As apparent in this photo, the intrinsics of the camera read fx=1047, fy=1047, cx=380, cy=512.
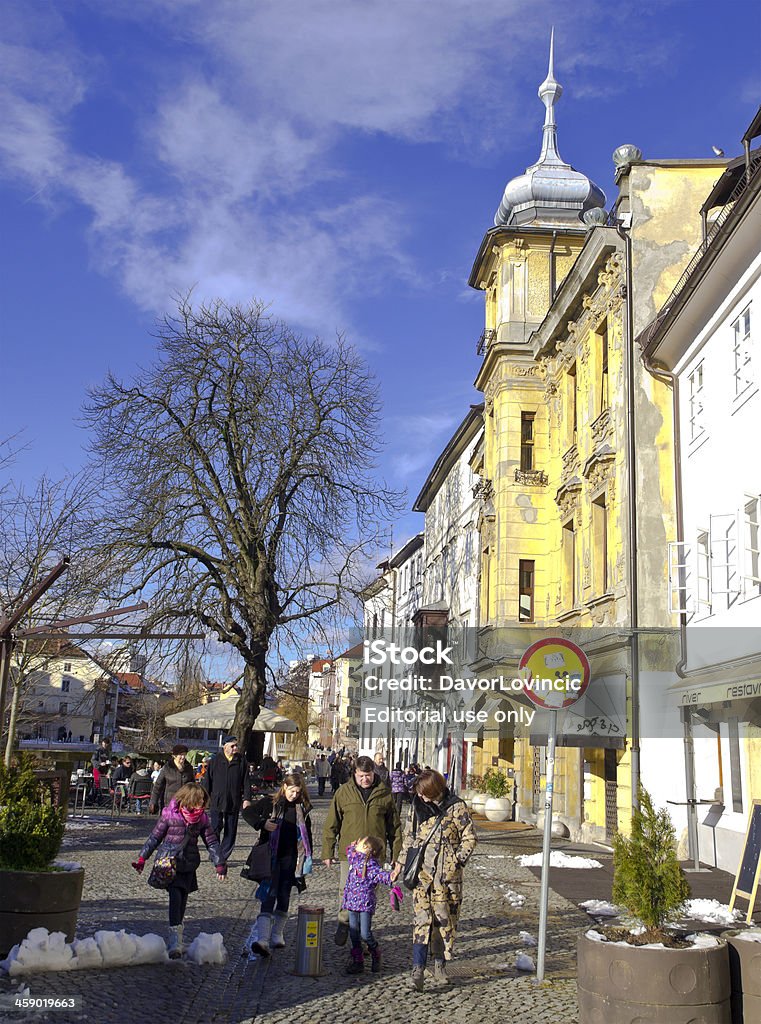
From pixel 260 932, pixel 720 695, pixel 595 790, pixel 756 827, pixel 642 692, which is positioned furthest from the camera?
pixel 595 790

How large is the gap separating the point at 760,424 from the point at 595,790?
10.6m

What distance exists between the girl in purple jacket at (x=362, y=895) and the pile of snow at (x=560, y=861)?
9.39 m

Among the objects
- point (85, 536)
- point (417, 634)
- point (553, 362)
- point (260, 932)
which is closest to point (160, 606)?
point (85, 536)

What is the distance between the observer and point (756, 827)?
10.6 meters

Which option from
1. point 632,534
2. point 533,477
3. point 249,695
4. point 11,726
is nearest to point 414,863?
point 632,534

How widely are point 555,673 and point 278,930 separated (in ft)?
11.1

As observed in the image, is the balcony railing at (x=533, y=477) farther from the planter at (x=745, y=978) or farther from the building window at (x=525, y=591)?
the planter at (x=745, y=978)

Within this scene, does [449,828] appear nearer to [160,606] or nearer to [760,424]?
[760,424]

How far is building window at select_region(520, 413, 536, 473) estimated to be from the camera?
28531 mm

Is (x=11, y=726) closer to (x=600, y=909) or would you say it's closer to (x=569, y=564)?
(x=600, y=909)

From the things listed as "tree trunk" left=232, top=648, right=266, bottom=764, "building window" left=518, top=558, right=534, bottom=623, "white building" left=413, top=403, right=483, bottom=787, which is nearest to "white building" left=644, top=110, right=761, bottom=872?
"building window" left=518, top=558, right=534, bottom=623

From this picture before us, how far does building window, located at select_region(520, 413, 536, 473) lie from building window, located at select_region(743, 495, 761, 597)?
509 inches

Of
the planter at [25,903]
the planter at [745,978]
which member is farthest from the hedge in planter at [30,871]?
the planter at [745,978]

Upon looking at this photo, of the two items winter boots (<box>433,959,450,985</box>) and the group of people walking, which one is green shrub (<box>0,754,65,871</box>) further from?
winter boots (<box>433,959,450,985</box>)
